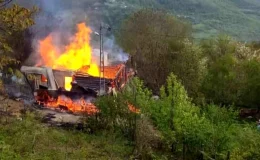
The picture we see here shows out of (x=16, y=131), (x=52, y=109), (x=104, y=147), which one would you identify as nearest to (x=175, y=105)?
(x=104, y=147)

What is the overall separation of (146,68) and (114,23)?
38.7m

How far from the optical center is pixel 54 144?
15586mm

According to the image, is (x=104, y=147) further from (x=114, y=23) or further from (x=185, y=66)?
(x=114, y=23)

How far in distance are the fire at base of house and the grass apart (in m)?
6.54

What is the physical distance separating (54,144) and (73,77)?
1320 centimetres

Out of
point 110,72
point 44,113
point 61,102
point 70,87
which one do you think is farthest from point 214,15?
point 44,113

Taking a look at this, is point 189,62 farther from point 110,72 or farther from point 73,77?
point 73,77

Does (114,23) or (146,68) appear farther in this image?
(114,23)

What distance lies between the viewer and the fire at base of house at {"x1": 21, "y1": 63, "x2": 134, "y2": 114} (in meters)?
25.1

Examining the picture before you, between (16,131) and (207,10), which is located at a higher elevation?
(207,10)

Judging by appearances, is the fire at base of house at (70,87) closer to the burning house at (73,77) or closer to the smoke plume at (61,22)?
the burning house at (73,77)

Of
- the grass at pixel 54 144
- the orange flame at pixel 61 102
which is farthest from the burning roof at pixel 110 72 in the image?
the grass at pixel 54 144

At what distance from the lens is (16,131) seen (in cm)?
1509

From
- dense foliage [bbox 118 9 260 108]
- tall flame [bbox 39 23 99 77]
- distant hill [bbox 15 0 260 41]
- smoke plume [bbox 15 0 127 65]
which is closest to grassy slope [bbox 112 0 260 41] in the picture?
distant hill [bbox 15 0 260 41]
